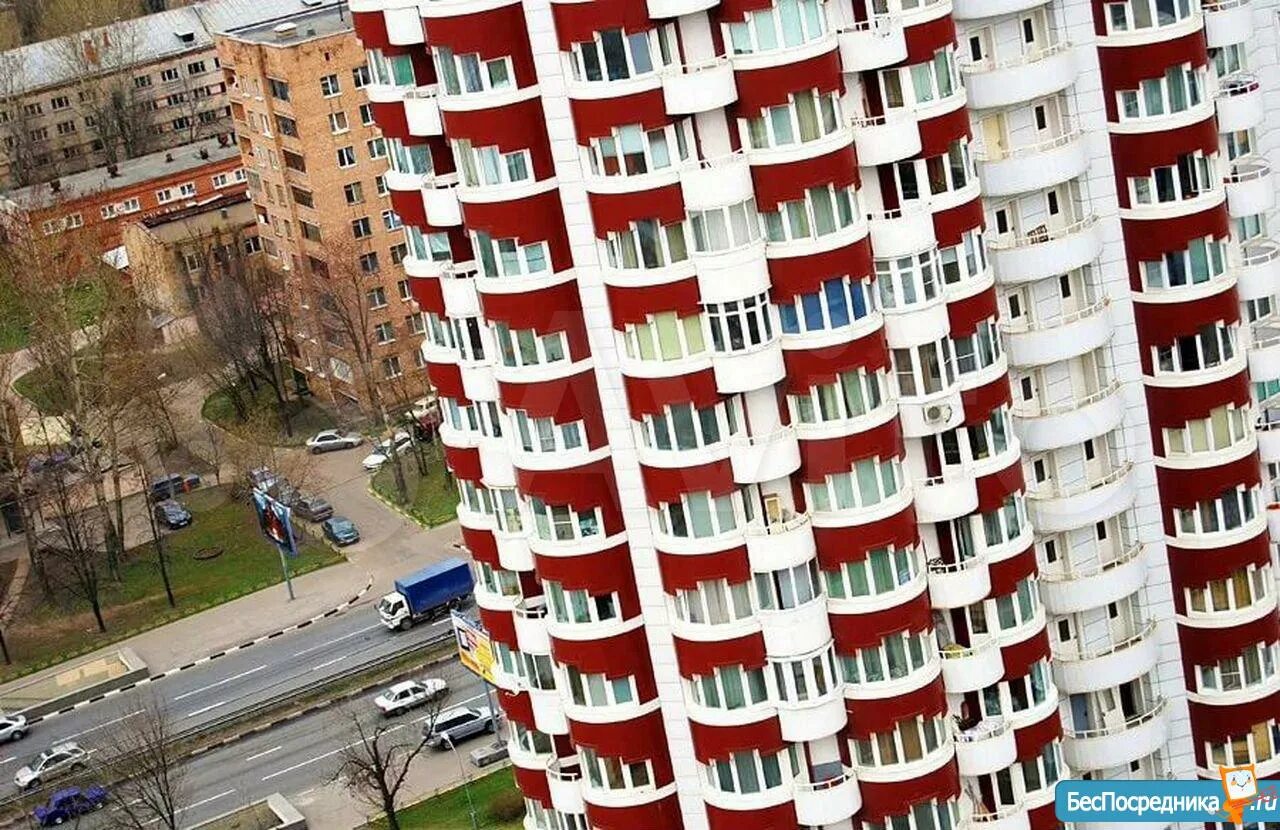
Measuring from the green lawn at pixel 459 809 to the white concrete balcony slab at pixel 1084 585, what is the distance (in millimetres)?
43750

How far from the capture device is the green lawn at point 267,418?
570 ft

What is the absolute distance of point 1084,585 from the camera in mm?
78688

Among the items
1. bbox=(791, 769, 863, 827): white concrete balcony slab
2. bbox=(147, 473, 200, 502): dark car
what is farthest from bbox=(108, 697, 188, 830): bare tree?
bbox=(791, 769, 863, 827): white concrete balcony slab

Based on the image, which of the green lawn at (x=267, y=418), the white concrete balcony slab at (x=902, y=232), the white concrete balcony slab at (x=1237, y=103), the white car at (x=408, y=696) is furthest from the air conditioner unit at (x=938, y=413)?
the green lawn at (x=267, y=418)

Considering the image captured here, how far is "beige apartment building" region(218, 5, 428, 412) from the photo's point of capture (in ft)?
574

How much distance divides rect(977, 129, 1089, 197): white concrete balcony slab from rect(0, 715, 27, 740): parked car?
3143 inches

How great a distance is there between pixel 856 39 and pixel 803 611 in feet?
50.8

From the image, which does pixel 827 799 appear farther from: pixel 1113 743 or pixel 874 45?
pixel 874 45

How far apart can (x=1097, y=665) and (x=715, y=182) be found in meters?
20.6

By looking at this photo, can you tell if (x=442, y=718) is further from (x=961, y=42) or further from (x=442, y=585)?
(x=961, y=42)

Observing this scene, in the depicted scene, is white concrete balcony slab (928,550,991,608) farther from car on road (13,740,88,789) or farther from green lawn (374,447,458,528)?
green lawn (374,447,458,528)

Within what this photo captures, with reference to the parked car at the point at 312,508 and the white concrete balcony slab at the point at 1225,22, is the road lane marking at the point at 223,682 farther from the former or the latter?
the white concrete balcony slab at the point at 1225,22

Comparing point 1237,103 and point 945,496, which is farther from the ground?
point 1237,103

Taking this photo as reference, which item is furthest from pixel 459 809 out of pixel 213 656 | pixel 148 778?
pixel 213 656
